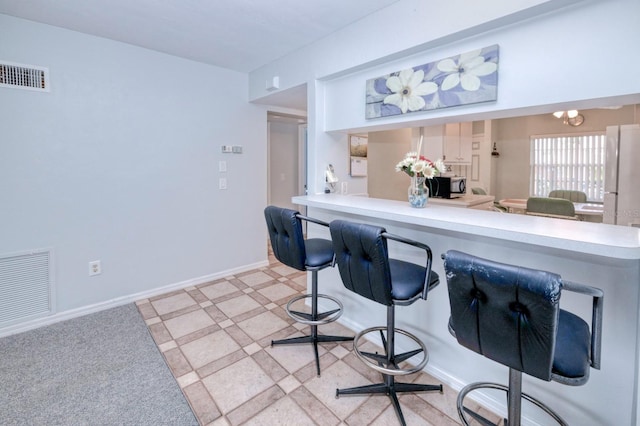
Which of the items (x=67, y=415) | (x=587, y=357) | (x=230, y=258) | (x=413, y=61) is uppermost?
(x=413, y=61)

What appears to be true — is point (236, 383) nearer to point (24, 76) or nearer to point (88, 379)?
point (88, 379)

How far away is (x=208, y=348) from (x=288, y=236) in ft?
3.63

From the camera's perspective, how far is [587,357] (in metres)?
1.04

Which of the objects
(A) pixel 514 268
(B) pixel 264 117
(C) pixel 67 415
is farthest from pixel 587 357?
(B) pixel 264 117

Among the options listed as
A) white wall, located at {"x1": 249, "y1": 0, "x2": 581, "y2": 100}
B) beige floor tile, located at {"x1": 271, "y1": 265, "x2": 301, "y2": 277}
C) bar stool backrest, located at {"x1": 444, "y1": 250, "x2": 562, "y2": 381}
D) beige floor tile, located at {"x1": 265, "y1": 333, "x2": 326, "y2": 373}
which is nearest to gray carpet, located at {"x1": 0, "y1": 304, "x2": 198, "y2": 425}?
beige floor tile, located at {"x1": 265, "y1": 333, "x2": 326, "y2": 373}

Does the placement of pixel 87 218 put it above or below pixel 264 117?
below

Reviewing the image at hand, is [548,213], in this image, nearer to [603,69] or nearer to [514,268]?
[603,69]

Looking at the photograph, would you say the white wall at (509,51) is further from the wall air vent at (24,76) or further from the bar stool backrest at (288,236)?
the wall air vent at (24,76)

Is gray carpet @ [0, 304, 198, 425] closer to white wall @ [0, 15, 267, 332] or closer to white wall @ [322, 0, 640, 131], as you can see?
white wall @ [0, 15, 267, 332]

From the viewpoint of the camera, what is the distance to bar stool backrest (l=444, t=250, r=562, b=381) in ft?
3.10

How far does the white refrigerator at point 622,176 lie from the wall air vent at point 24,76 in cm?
540

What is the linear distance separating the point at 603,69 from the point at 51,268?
4042 millimetres

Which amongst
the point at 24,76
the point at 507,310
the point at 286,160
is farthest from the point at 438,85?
the point at 286,160

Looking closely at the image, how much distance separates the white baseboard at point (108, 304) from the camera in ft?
8.39
